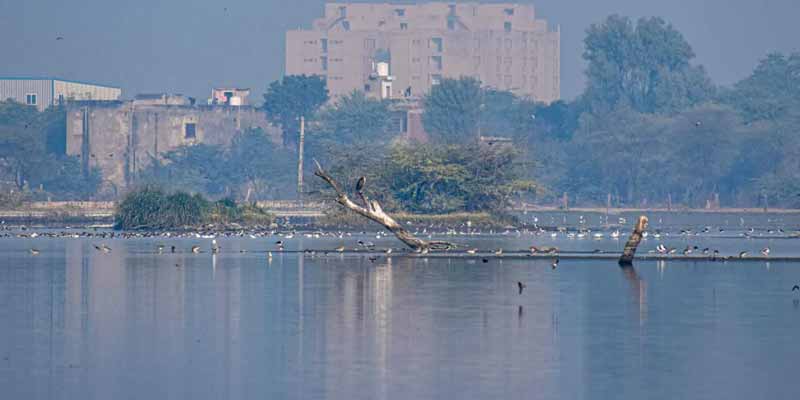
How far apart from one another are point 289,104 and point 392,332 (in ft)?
419

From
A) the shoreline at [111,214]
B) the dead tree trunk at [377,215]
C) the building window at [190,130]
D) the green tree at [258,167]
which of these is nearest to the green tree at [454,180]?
the shoreline at [111,214]

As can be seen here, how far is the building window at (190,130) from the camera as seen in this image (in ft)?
502

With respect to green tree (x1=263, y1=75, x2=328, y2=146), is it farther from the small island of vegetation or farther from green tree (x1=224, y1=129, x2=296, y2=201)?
the small island of vegetation

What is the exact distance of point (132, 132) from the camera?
15100cm

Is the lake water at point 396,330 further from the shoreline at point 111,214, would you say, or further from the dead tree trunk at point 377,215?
the shoreline at point 111,214

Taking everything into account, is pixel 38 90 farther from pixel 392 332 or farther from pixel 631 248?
pixel 392 332

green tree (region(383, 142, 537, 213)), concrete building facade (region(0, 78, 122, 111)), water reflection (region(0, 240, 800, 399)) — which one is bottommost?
water reflection (region(0, 240, 800, 399))

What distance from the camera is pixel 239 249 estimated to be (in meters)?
59.1

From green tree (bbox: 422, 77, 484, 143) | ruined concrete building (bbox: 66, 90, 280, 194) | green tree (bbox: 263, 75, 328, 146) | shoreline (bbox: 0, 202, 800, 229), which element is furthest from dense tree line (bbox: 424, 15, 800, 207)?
ruined concrete building (bbox: 66, 90, 280, 194)

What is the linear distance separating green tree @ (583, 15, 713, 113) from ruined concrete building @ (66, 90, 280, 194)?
30524 mm

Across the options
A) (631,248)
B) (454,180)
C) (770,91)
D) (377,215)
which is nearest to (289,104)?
(770,91)

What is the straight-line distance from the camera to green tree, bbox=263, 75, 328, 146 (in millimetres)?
155500

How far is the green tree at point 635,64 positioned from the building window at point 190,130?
1400 inches

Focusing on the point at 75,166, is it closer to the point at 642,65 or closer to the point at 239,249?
the point at 642,65
